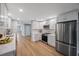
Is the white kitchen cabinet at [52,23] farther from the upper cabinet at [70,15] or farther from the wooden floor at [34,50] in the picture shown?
the wooden floor at [34,50]

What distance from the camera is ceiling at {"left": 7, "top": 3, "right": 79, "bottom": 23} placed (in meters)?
1.91

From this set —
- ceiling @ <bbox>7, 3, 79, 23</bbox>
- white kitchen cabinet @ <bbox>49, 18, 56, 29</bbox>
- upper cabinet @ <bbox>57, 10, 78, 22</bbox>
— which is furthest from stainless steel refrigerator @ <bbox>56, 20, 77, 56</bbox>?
ceiling @ <bbox>7, 3, 79, 23</bbox>

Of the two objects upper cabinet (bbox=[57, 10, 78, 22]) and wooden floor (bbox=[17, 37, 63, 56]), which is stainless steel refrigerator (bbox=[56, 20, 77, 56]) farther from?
wooden floor (bbox=[17, 37, 63, 56])

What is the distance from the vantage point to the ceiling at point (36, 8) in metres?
1.91

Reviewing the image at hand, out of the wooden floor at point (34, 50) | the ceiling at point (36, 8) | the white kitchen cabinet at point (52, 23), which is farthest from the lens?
the white kitchen cabinet at point (52, 23)

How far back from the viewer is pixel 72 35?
246 centimetres

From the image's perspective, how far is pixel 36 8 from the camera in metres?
2.11

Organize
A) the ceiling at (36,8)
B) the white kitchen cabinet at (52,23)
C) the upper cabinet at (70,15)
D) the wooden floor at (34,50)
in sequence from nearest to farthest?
the ceiling at (36,8), the wooden floor at (34,50), the upper cabinet at (70,15), the white kitchen cabinet at (52,23)

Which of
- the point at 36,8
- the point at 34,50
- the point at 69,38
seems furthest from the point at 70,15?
the point at 34,50

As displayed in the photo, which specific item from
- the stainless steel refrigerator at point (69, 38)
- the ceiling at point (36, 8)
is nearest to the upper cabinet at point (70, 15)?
the stainless steel refrigerator at point (69, 38)

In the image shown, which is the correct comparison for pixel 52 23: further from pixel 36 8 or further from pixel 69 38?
pixel 36 8

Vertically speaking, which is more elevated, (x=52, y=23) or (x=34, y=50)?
(x=52, y=23)

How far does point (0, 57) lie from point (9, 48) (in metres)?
0.24

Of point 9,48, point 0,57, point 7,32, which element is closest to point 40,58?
point 9,48
